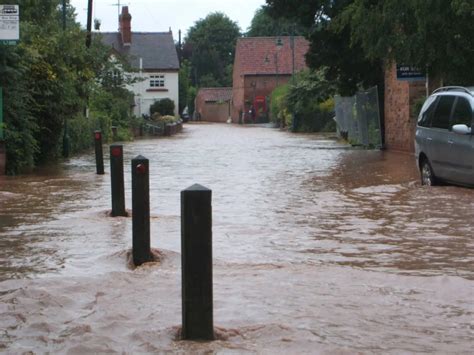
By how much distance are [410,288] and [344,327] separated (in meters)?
1.40

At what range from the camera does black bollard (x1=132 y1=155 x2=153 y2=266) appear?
8352mm

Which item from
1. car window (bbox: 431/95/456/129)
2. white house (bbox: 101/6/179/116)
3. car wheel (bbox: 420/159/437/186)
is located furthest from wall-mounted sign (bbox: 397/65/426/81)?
white house (bbox: 101/6/179/116)

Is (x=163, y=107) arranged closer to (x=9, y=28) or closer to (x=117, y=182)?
(x=9, y=28)

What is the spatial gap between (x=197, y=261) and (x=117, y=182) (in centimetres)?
609

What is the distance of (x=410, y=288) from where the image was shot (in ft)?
23.7

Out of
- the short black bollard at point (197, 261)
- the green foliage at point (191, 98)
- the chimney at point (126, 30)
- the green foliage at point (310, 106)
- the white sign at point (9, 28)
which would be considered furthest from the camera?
the green foliage at point (191, 98)

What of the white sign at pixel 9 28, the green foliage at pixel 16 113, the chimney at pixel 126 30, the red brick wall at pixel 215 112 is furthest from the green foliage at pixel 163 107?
the white sign at pixel 9 28

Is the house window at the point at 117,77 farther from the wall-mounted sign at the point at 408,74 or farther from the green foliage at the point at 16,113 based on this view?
the green foliage at the point at 16,113

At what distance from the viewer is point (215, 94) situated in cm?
10625

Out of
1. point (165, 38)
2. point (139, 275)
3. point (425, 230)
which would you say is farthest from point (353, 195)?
point (165, 38)

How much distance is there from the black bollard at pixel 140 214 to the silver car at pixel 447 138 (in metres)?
6.35

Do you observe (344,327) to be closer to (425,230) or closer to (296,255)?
(296,255)

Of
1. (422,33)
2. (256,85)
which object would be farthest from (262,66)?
(422,33)

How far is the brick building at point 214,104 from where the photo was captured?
103812 millimetres
